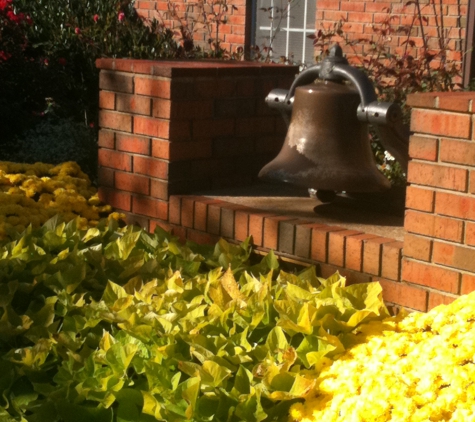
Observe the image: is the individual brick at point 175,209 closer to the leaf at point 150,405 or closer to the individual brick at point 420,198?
the individual brick at point 420,198

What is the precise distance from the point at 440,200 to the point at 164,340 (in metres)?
1.01

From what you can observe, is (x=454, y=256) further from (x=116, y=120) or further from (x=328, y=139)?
(x=116, y=120)

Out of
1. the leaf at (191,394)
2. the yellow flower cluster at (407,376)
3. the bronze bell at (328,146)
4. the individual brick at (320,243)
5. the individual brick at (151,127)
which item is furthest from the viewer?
the individual brick at (151,127)

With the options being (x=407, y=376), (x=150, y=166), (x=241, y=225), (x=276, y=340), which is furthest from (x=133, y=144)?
(x=407, y=376)

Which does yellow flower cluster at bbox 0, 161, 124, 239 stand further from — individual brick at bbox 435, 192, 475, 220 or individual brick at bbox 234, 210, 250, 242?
individual brick at bbox 435, 192, 475, 220

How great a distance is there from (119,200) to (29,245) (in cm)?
90

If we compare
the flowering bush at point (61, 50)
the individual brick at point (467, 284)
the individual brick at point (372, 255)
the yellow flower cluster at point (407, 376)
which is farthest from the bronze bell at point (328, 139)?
the flowering bush at point (61, 50)

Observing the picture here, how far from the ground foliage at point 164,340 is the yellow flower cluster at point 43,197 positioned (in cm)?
87

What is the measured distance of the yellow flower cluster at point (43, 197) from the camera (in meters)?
4.18

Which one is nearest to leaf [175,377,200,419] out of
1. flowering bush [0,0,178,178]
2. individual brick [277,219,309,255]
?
individual brick [277,219,309,255]

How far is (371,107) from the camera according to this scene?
3.44 m

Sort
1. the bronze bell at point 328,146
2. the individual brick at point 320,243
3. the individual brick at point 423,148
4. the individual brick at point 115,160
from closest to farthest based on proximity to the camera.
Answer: the individual brick at point 423,148, the individual brick at point 320,243, the bronze bell at point 328,146, the individual brick at point 115,160

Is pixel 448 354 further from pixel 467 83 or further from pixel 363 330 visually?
pixel 467 83

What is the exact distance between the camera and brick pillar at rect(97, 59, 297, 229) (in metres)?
4.07
